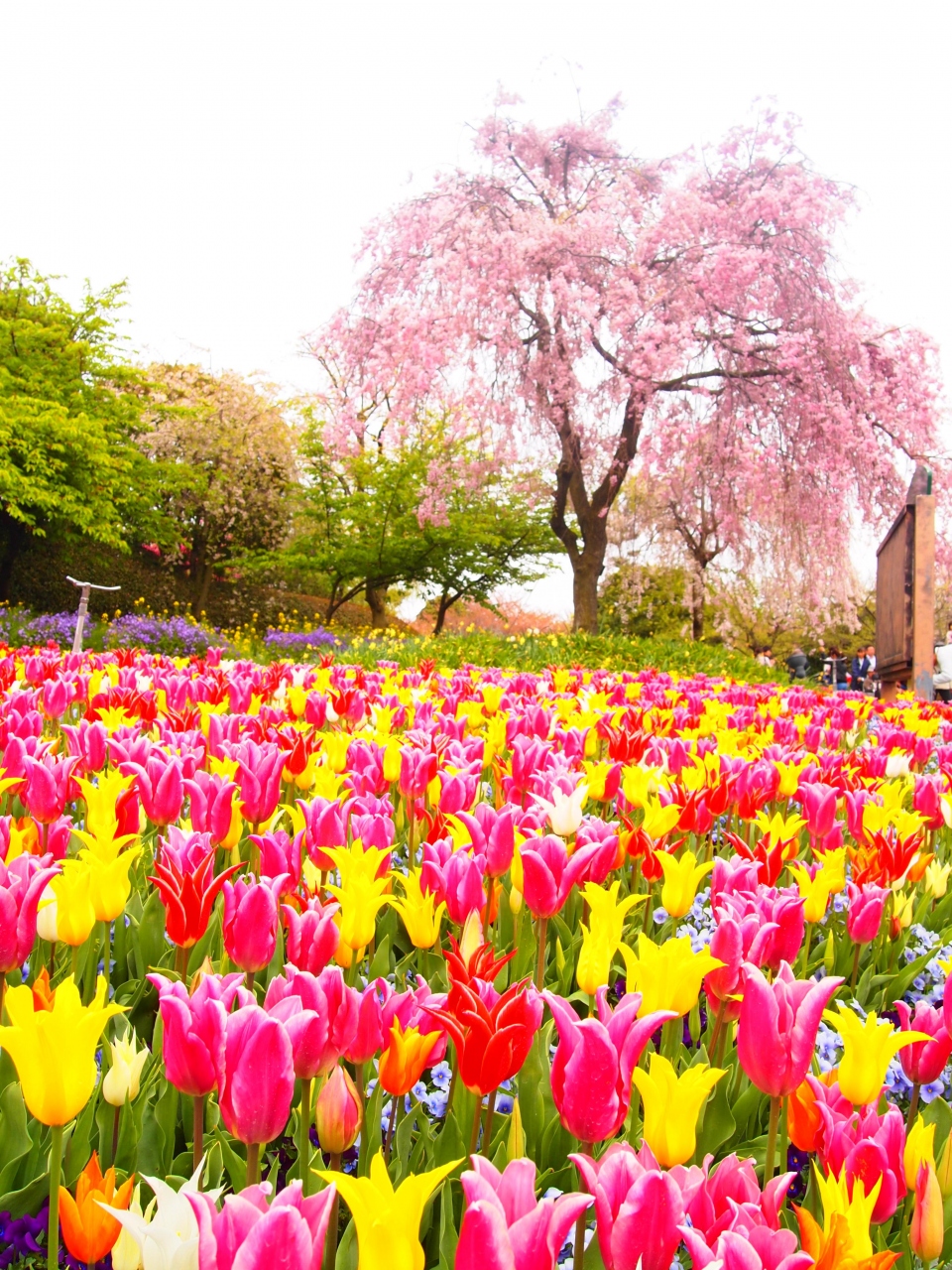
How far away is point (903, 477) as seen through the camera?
18844 mm

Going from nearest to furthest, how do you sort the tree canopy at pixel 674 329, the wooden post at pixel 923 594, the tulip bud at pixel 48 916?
the tulip bud at pixel 48 916, the wooden post at pixel 923 594, the tree canopy at pixel 674 329

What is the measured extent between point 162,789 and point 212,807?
210 mm

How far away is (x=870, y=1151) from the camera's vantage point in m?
0.94

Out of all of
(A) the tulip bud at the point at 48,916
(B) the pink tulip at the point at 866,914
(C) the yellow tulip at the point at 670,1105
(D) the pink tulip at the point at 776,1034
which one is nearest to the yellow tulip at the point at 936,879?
(B) the pink tulip at the point at 866,914

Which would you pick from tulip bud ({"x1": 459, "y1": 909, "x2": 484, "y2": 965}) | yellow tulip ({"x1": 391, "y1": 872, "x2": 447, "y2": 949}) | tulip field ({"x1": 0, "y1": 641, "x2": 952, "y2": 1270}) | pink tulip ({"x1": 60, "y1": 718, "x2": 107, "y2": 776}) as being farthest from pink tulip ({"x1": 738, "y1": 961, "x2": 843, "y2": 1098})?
pink tulip ({"x1": 60, "y1": 718, "x2": 107, "y2": 776})

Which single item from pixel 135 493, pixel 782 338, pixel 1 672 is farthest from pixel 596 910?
pixel 135 493

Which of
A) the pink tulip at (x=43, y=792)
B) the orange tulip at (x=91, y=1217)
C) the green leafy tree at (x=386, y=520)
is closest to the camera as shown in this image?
the orange tulip at (x=91, y=1217)

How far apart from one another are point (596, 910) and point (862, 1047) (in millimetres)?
415

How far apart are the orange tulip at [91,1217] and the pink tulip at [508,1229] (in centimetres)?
42

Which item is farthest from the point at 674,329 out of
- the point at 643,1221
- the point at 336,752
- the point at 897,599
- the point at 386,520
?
the point at 643,1221

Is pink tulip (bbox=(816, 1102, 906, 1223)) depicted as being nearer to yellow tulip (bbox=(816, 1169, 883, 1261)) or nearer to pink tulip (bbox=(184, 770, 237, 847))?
yellow tulip (bbox=(816, 1169, 883, 1261))

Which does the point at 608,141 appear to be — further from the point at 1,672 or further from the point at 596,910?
the point at 596,910

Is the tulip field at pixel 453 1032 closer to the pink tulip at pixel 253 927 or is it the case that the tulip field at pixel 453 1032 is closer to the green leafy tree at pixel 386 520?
the pink tulip at pixel 253 927

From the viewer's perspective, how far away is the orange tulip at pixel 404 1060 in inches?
44.5
